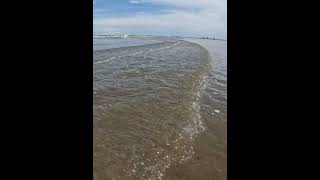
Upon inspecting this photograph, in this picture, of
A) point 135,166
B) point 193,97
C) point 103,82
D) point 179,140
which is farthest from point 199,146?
point 103,82

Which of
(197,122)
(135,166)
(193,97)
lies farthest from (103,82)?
(135,166)

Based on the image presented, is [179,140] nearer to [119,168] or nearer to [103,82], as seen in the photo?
[119,168]
